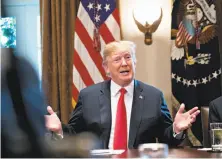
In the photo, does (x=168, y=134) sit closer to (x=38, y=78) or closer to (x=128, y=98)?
(x=128, y=98)

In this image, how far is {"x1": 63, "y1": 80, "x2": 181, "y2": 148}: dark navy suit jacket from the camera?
2.96 metres

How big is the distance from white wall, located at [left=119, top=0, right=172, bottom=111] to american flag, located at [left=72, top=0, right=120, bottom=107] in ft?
0.65

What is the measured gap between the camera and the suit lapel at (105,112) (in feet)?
9.70

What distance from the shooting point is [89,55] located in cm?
443

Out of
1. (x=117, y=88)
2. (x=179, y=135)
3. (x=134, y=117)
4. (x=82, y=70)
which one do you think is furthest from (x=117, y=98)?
(x=82, y=70)

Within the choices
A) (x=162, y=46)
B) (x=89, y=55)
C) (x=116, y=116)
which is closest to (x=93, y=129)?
(x=116, y=116)

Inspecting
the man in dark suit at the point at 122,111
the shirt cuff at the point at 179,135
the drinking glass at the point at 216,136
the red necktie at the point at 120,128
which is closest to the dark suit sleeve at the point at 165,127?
the man in dark suit at the point at 122,111

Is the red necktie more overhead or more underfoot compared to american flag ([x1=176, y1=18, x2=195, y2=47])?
more underfoot

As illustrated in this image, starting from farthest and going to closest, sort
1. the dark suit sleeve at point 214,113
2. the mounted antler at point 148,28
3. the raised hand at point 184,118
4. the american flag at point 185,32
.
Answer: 1. the mounted antler at point 148,28
2. the american flag at point 185,32
3. the dark suit sleeve at point 214,113
4. the raised hand at point 184,118

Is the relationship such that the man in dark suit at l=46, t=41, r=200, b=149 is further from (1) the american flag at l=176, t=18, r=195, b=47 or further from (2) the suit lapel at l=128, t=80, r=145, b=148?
(1) the american flag at l=176, t=18, r=195, b=47

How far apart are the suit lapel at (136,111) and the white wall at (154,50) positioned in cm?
143

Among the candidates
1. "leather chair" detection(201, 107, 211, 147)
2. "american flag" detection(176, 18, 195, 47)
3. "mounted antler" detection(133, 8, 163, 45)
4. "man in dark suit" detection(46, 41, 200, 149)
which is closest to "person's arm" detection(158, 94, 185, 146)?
"man in dark suit" detection(46, 41, 200, 149)

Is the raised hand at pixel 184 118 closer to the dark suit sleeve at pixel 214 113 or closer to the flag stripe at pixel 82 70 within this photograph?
the dark suit sleeve at pixel 214 113

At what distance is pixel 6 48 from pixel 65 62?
3.84 m
